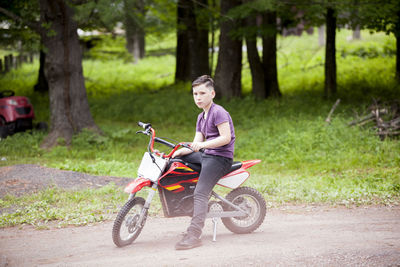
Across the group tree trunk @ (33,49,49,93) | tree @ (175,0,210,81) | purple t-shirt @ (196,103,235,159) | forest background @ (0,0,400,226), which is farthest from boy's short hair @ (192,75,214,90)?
tree trunk @ (33,49,49,93)

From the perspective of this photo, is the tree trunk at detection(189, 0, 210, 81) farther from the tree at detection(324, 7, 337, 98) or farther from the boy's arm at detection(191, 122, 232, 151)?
the boy's arm at detection(191, 122, 232, 151)

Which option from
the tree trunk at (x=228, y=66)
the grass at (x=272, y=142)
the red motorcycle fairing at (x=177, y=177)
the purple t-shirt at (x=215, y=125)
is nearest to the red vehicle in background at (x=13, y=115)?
the grass at (x=272, y=142)

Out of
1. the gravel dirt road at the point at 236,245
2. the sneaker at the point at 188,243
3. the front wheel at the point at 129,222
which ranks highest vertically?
the front wheel at the point at 129,222

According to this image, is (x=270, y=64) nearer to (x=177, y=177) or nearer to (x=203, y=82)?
(x=203, y=82)

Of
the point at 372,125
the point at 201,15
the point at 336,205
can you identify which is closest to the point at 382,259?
the point at 336,205

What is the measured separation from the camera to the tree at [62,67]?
11.8m

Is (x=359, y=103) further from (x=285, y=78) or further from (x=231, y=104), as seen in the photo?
(x=285, y=78)

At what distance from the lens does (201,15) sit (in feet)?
59.0

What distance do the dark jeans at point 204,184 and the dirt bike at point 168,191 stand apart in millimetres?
153

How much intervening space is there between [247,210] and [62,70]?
8.14m

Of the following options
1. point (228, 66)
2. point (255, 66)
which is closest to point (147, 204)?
point (228, 66)

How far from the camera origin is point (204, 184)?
499cm

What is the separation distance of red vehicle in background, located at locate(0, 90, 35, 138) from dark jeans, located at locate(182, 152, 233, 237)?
926 cm

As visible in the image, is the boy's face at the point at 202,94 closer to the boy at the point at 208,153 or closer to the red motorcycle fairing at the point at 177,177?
the boy at the point at 208,153
